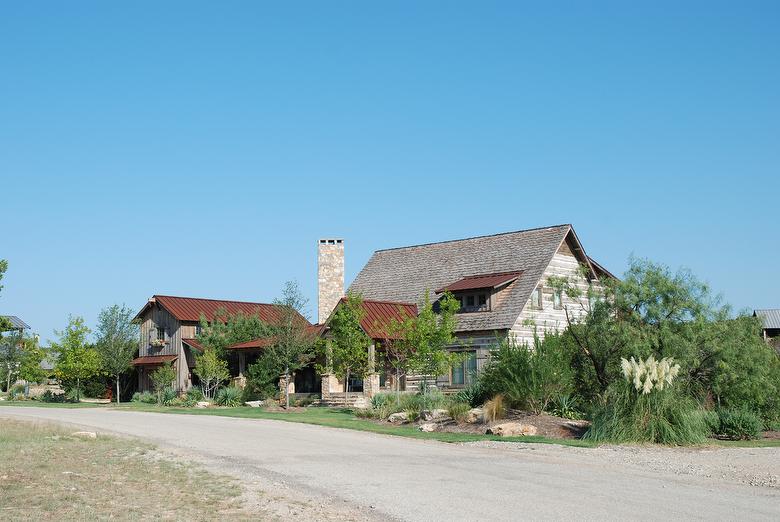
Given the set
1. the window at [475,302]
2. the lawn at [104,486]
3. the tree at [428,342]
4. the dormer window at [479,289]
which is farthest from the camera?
the window at [475,302]

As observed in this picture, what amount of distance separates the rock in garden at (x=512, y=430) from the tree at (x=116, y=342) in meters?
34.7

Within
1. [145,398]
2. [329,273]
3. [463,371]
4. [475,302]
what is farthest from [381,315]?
[145,398]

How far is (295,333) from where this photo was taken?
40.0m

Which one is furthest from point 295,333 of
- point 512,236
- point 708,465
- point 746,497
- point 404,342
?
point 746,497

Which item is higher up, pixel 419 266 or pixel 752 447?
pixel 419 266

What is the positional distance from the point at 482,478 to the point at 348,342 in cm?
2349

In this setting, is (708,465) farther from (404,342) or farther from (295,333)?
(295,333)

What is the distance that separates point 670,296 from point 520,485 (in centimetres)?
1444

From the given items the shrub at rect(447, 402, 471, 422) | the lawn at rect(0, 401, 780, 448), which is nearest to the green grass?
the lawn at rect(0, 401, 780, 448)

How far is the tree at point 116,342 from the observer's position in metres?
51.2

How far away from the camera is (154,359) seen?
174 ft

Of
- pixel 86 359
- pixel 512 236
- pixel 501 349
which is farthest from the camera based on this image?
pixel 86 359

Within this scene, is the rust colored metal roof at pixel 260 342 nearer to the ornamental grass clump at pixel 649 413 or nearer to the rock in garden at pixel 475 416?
Answer: the rock in garden at pixel 475 416

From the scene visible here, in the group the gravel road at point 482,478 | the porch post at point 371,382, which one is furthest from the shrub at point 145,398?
the gravel road at point 482,478
